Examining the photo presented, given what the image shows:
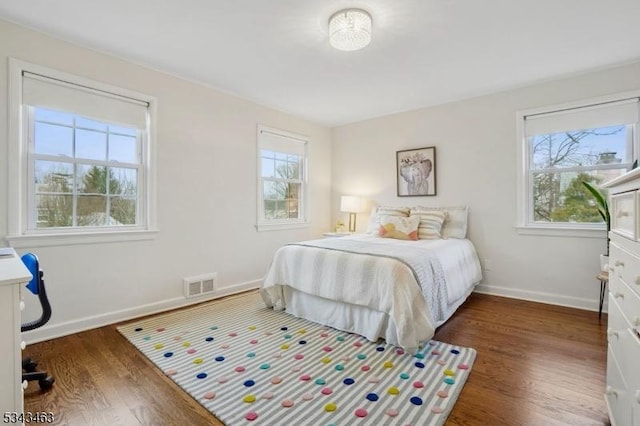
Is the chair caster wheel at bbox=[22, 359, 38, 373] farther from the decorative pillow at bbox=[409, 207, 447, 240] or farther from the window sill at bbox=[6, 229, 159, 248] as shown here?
the decorative pillow at bbox=[409, 207, 447, 240]

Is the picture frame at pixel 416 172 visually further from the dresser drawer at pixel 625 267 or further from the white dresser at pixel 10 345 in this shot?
the white dresser at pixel 10 345

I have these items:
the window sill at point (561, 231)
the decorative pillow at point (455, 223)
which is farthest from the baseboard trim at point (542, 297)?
the decorative pillow at point (455, 223)

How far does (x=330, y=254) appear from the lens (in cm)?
257

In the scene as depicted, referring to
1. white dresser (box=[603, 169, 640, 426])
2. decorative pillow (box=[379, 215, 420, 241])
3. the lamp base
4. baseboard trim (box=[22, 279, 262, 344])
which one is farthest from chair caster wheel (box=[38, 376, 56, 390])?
the lamp base

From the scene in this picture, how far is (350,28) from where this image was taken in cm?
206

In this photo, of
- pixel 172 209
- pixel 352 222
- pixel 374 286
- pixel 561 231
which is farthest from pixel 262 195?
pixel 561 231

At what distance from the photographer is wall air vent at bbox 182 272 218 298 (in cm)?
311

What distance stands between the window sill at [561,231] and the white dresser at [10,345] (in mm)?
3877

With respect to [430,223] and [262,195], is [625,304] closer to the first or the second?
[430,223]

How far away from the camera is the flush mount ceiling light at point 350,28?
2.02m

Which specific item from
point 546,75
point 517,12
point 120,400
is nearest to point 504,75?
point 546,75

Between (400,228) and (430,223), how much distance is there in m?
0.35

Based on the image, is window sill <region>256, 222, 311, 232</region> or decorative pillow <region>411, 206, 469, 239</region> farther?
window sill <region>256, 222, 311, 232</region>

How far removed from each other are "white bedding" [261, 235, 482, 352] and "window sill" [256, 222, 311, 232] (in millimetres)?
1042
